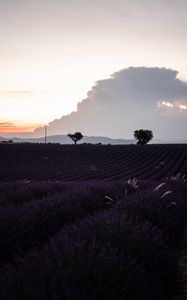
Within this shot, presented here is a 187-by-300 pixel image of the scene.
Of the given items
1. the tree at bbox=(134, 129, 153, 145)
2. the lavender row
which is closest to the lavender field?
the lavender row

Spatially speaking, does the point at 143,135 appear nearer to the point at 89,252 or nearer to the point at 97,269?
the point at 89,252

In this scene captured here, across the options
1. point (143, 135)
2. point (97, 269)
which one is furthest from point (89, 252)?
point (143, 135)

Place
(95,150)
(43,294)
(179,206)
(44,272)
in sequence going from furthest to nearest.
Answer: (95,150) < (179,206) < (44,272) < (43,294)

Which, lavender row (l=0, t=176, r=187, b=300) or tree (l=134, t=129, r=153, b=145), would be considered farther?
tree (l=134, t=129, r=153, b=145)

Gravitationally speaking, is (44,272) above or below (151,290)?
above

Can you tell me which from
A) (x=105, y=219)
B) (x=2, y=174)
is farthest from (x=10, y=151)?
(x=105, y=219)

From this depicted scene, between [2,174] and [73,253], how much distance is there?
2396cm

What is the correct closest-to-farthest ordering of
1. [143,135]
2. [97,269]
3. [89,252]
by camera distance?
[97,269]
[89,252]
[143,135]

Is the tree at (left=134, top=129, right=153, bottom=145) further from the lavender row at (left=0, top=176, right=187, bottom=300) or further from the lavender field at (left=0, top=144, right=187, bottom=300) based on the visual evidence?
the lavender row at (left=0, top=176, right=187, bottom=300)

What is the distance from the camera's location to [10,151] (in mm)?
43344

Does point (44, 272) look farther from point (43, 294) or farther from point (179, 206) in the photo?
point (179, 206)

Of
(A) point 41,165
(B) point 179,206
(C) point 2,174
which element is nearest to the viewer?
(B) point 179,206

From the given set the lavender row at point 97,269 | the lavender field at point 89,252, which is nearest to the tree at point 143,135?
the lavender field at point 89,252

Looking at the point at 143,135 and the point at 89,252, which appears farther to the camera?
the point at 143,135
